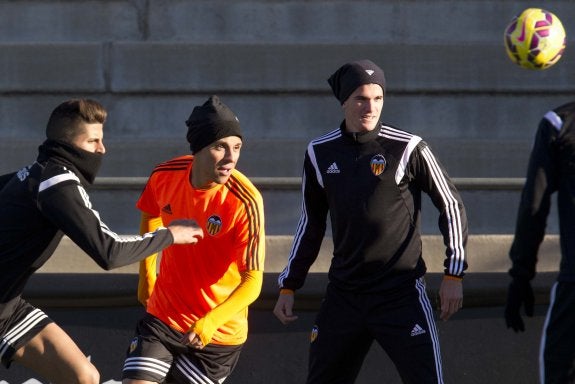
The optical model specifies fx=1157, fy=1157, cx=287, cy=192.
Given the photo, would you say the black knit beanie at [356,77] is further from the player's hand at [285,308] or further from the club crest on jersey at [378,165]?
the player's hand at [285,308]

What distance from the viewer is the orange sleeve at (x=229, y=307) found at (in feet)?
21.4

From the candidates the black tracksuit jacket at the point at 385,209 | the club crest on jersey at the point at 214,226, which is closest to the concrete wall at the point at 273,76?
the club crest on jersey at the point at 214,226

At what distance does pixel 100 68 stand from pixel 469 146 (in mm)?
3706

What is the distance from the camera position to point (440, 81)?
37.2 feet

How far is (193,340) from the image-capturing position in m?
6.50

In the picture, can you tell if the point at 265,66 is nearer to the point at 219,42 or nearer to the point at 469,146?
Result: the point at 219,42

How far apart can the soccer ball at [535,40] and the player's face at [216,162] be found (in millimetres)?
1732

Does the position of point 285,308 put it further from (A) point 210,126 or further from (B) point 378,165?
(A) point 210,126

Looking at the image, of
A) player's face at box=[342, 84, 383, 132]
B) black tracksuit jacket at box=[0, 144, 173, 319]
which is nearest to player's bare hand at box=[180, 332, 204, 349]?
black tracksuit jacket at box=[0, 144, 173, 319]

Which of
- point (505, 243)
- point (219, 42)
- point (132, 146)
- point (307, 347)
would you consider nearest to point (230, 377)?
point (307, 347)

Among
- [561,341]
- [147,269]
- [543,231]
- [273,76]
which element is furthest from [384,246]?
[273,76]

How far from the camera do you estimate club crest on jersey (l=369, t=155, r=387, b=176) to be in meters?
6.56

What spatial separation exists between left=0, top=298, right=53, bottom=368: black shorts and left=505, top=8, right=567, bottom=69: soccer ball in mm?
3214

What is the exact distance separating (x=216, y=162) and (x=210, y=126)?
0.73 ft
